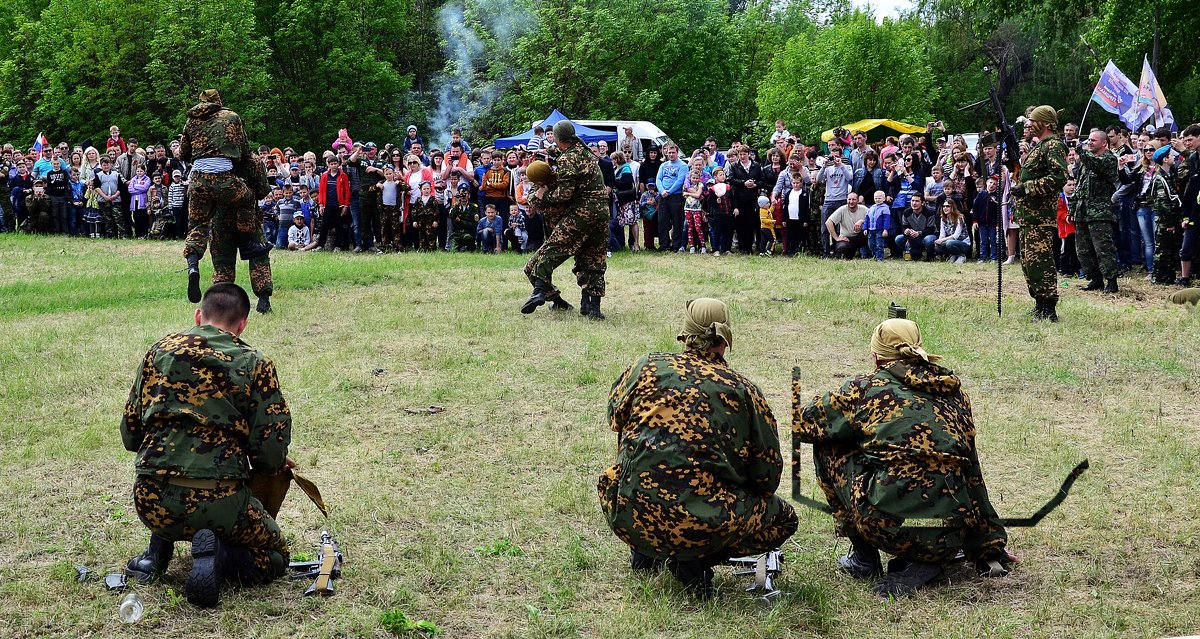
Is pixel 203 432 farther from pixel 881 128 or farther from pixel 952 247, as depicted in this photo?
pixel 881 128

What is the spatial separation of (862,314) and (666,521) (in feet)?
25.0

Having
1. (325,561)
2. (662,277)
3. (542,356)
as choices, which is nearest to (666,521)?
(325,561)

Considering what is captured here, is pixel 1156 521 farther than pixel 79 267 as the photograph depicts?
No

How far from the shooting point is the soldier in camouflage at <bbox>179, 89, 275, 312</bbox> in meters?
11.5

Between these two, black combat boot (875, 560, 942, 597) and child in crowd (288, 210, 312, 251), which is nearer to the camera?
black combat boot (875, 560, 942, 597)

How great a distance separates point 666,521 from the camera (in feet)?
16.7

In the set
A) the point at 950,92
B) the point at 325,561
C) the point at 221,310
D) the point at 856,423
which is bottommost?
the point at 325,561

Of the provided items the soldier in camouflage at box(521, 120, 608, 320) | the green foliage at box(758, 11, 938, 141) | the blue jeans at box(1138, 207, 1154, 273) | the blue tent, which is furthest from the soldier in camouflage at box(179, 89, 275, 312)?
the green foliage at box(758, 11, 938, 141)

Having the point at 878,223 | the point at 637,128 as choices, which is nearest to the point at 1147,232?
the point at 878,223

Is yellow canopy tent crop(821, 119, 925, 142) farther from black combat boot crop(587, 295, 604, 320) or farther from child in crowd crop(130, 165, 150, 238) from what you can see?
black combat boot crop(587, 295, 604, 320)

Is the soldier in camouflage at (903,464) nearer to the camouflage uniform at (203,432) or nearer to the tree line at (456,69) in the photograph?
the camouflage uniform at (203,432)

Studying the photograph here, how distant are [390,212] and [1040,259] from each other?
11.3 m

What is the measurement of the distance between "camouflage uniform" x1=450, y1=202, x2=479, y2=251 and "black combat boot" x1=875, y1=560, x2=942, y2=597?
48.1 feet

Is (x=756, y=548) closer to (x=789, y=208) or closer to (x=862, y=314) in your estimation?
(x=862, y=314)
